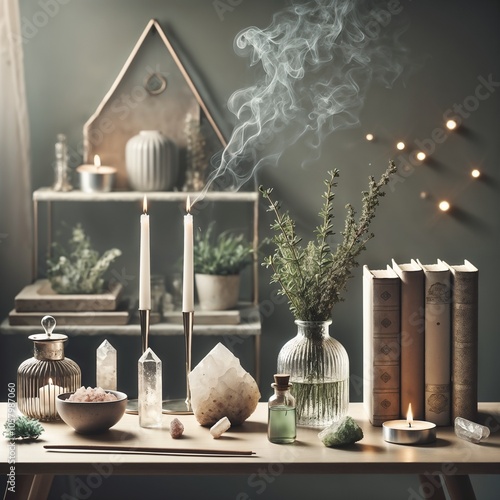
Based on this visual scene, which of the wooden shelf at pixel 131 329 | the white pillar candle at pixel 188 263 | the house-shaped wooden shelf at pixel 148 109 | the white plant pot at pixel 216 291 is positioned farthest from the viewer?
the house-shaped wooden shelf at pixel 148 109

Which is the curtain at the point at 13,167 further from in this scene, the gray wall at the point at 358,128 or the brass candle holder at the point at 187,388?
the brass candle holder at the point at 187,388

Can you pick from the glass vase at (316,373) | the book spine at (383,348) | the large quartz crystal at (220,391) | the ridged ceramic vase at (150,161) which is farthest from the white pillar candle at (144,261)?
the ridged ceramic vase at (150,161)

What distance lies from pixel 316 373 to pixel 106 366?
51 cm

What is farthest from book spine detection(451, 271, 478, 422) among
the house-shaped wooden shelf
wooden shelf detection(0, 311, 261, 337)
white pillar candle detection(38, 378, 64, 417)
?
the house-shaped wooden shelf

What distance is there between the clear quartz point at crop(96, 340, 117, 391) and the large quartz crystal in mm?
240

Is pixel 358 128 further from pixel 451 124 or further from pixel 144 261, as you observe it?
pixel 144 261

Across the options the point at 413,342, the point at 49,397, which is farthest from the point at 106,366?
the point at 413,342

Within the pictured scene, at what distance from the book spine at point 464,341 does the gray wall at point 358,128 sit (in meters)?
1.35

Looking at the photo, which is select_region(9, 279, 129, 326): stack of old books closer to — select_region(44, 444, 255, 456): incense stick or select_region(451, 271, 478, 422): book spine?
select_region(44, 444, 255, 456): incense stick

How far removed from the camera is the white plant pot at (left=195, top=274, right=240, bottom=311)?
3055 mm

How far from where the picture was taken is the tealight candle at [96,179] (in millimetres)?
3023

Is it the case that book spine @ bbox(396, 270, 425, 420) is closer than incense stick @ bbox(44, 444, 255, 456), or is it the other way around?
incense stick @ bbox(44, 444, 255, 456)

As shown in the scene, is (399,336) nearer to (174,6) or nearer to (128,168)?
(128,168)

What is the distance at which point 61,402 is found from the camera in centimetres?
188
